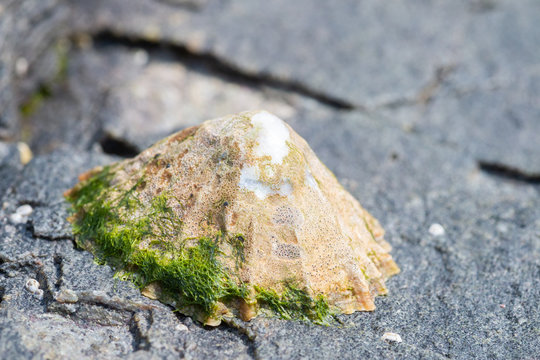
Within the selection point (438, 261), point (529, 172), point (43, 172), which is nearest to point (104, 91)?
point (43, 172)

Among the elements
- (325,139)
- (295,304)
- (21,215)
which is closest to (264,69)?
(325,139)

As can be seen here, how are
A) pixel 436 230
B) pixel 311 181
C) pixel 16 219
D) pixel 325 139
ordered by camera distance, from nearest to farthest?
pixel 311 181 → pixel 16 219 → pixel 436 230 → pixel 325 139

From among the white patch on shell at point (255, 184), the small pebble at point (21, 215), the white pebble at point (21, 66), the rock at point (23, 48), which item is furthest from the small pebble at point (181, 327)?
the white pebble at point (21, 66)

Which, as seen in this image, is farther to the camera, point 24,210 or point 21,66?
point 21,66

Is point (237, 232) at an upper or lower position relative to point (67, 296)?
upper

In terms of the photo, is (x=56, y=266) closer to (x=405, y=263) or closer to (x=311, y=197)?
(x=311, y=197)

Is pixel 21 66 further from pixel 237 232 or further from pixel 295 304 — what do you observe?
pixel 295 304
